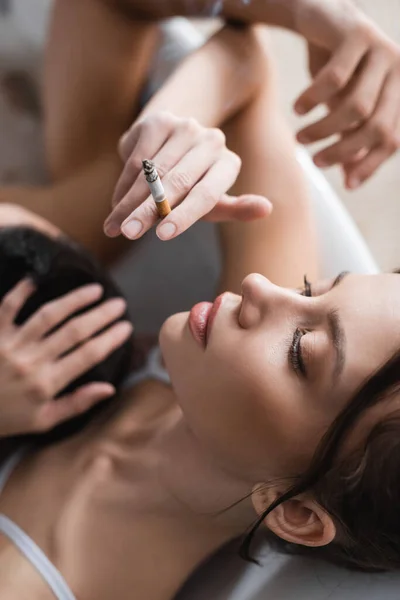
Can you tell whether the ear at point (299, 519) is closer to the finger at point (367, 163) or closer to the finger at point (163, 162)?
the finger at point (163, 162)

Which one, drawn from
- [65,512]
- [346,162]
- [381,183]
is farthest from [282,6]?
[381,183]

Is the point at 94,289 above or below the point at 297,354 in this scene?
above

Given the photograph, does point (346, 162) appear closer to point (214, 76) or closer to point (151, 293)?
point (214, 76)

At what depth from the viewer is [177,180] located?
16.4 inches

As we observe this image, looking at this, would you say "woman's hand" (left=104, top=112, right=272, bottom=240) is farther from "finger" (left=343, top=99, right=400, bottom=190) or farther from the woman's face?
"finger" (left=343, top=99, right=400, bottom=190)

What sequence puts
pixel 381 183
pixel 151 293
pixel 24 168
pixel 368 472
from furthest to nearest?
pixel 381 183
pixel 24 168
pixel 151 293
pixel 368 472

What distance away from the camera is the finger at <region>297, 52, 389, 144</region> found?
22.7 inches

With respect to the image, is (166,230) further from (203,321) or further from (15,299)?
(15,299)

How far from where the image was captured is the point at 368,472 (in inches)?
16.6

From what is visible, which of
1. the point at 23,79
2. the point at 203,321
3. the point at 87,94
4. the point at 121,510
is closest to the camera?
the point at 203,321

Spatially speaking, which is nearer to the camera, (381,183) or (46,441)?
(46,441)

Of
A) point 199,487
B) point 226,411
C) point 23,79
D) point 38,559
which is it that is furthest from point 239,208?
point 23,79

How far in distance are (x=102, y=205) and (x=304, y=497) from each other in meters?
0.39

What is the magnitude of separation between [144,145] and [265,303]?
0.51 feet
